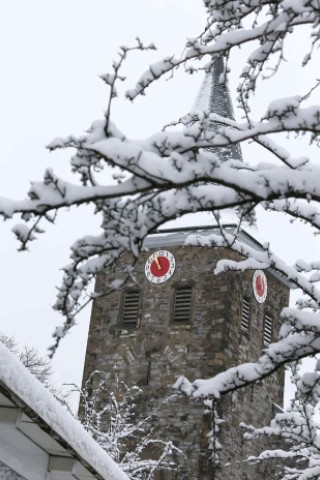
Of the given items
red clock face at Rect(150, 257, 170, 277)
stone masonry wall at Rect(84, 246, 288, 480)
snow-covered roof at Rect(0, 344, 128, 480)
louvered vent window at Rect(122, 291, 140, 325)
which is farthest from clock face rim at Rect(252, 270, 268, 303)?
snow-covered roof at Rect(0, 344, 128, 480)

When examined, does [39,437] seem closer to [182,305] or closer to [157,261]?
[182,305]

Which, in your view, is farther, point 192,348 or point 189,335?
point 189,335

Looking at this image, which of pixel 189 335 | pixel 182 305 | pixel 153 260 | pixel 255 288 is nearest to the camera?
pixel 189 335

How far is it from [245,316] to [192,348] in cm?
197

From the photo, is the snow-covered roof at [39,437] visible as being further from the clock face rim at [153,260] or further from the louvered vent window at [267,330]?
the louvered vent window at [267,330]

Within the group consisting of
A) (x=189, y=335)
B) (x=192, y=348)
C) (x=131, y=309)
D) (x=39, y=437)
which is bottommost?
(x=39, y=437)

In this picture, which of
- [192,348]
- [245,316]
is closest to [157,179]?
[192,348]

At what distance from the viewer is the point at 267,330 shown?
25484 millimetres

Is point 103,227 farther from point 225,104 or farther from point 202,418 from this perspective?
point 225,104

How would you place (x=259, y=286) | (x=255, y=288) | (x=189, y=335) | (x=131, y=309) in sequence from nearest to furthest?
(x=189, y=335)
(x=131, y=309)
(x=255, y=288)
(x=259, y=286)

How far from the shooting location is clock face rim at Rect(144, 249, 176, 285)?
955 inches

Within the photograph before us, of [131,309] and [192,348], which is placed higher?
[131,309]

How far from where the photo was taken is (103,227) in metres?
4.27

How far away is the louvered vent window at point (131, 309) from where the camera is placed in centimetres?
2434
